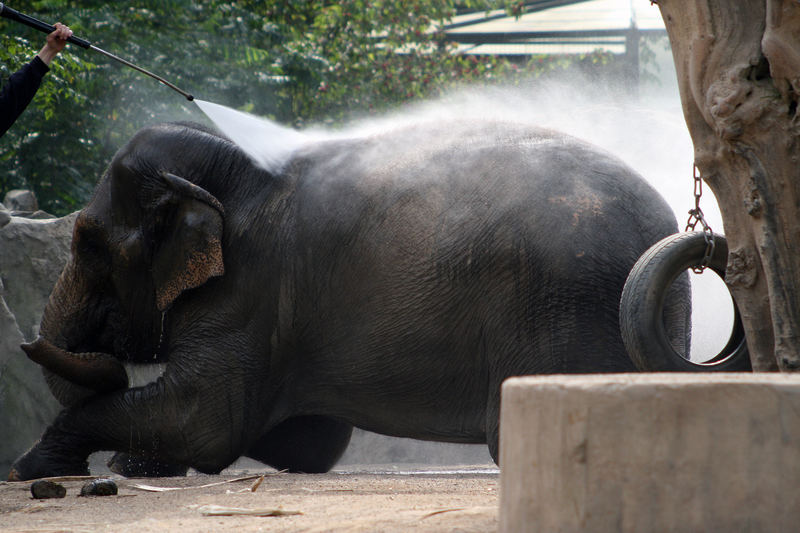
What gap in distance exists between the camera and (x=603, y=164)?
5305mm

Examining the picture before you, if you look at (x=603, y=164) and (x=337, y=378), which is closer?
(x=603, y=164)

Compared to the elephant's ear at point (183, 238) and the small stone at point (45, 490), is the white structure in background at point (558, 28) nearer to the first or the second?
the elephant's ear at point (183, 238)

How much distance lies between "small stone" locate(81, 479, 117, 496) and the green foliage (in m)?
4.56

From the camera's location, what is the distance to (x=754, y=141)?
12.8 ft

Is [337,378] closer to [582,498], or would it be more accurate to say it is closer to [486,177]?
[486,177]

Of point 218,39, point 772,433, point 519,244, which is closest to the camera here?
point 772,433

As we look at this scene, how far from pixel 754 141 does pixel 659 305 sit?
757mm

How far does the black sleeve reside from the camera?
15.4 ft

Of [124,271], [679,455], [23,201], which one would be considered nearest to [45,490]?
[124,271]

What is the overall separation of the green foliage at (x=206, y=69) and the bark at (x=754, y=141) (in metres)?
5.76

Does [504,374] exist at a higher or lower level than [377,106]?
lower

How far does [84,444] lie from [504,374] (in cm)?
238

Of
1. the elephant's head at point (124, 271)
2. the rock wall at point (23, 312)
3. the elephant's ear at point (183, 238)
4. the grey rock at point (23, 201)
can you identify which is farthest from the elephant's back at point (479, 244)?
the grey rock at point (23, 201)

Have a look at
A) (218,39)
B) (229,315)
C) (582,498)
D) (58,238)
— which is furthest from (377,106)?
(582,498)
